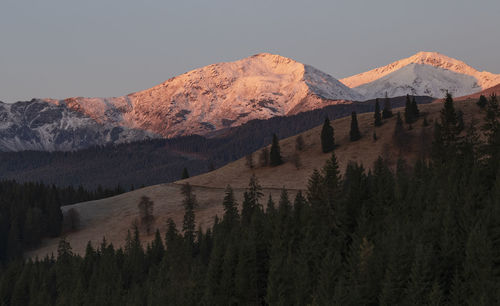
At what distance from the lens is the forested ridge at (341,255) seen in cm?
6500

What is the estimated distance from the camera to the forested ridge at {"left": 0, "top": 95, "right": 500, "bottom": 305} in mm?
65000

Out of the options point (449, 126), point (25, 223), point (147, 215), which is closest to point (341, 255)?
point (449, 126)

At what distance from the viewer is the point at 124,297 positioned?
109 meters

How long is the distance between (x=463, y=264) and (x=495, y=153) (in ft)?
126

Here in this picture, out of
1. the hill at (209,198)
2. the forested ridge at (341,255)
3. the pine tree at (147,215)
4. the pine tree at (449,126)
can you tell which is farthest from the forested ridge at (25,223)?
the pine tree at (449,126)

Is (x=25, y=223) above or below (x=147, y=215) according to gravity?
above

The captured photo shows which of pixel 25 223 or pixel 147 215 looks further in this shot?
pixel 25 223

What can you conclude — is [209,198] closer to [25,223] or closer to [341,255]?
[25,223]

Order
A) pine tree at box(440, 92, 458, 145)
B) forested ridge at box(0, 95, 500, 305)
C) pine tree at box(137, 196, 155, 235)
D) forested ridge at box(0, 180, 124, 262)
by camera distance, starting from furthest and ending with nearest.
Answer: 1. forested ridge at box(0, 180, 124, 262)
2. pine tree at box(137, 196, 155, 235)
3. pine tree at box(440, 92, 458, 145)
4. forested ridge at box(0, 95, 500, 305)

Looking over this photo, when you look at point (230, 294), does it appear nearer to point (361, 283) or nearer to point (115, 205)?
point (361, 283)

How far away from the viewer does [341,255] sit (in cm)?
8788

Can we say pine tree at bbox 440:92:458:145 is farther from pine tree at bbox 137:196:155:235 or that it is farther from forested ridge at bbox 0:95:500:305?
pine tree at bbox 137:196:155:235

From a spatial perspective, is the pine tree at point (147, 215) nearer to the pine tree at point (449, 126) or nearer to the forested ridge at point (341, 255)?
the forested ridge at point (341, 255)

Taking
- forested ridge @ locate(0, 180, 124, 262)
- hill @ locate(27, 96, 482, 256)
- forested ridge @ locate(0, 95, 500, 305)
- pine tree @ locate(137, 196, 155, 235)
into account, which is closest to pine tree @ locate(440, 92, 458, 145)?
forested ridge @ locate(0, 95, 500, 305)
